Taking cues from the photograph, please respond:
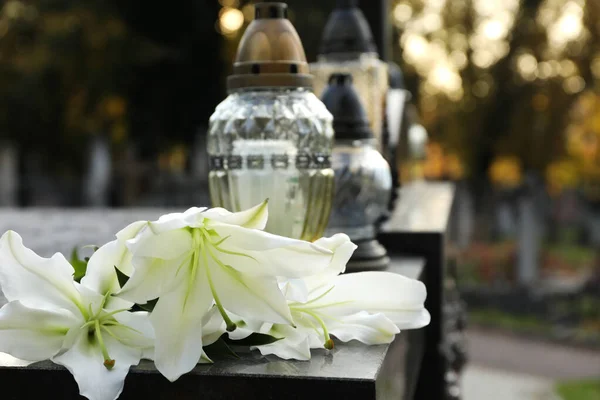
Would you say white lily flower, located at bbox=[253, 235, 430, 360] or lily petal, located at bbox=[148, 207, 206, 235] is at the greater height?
lily petal, located at bbox=[148, 207, 206, 235]

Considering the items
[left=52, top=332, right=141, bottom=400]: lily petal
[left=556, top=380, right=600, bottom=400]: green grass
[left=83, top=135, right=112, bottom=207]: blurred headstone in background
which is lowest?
[left=556, top=380, right=600, bottom=400]: green grass

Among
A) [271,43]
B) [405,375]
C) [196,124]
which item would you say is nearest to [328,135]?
[271,43]

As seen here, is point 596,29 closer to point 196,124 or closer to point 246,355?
point 196,124

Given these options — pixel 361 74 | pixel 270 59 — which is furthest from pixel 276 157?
pixel 361 74

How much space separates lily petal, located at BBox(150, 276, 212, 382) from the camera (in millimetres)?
1139

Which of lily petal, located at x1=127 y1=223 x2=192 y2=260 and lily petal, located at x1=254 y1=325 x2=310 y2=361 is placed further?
lily petal, located at x1=254 y1=325 x2=310 y2=361

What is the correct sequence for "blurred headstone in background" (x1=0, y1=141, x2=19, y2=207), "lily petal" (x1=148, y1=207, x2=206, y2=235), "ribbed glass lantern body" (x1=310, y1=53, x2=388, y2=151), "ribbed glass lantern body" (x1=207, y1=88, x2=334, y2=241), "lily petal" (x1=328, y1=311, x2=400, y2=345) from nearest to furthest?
"lily petal" (x1=148, y1=207, x2=206, y2=235) → "lily petal" (x1=328, y1=311, x2=400, y2=345) → "ribbed glass lantern body" (x1=207, y1=88, x2=334, y2=241) → "ribbed glass lantern body" (x1=310, y1=53, x2=388, y2=151) → "blurred headstone in background" (x1=0, y1=141, x2=19, y2=207)

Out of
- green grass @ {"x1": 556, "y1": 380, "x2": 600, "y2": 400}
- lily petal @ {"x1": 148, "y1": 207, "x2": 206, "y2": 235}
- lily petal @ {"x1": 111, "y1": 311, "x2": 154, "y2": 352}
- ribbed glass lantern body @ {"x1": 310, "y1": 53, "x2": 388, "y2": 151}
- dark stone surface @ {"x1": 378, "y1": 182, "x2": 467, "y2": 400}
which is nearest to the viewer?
lily petal @ {"x1": 148, "y1": 207, "x2": 206, "y2": 235}

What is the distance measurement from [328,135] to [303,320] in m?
0.58

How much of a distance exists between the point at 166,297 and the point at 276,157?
61 cm

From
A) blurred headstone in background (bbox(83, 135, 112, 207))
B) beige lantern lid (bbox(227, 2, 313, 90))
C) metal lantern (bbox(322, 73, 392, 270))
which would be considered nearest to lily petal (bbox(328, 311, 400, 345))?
beige lantern lid (bbox(227, 2, 313, 90))

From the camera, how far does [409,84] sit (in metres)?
15.9

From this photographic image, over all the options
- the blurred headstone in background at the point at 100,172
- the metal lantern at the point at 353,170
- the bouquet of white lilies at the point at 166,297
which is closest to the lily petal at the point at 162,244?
the bouquet of white lilies at the point at 166,297

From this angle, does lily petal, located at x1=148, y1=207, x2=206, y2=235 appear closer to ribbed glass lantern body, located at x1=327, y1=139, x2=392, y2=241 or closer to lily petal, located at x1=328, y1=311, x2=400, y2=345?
lily petal, located at x1=328, y1=311, x2=400, y2=345
